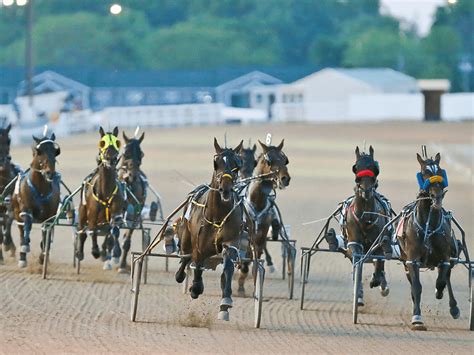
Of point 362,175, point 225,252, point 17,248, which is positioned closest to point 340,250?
point 362,175

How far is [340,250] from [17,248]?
6.57 m

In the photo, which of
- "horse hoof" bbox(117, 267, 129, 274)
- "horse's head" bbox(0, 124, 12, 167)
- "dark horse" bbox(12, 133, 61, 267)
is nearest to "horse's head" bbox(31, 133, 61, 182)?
"dark horse" bbox(12, 133, 61, 267)

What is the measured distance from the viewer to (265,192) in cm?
1567

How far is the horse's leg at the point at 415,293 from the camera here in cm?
1300

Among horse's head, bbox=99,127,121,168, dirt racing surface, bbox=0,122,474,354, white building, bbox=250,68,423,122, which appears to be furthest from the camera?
white building, bbox=250,68,423,122

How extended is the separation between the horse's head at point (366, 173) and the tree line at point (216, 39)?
89167 mm

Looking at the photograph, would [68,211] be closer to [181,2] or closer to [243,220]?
[243,220]

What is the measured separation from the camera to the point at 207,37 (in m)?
116

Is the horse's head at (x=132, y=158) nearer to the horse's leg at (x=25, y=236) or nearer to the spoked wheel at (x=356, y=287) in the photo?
the horse's leg at (x=25, y=236)

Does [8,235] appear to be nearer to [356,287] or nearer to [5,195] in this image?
[5,195]

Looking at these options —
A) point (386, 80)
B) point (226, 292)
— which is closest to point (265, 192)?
point (226, 292)

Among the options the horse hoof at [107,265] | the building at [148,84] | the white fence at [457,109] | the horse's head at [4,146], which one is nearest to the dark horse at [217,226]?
the horse hoof at [107,265]

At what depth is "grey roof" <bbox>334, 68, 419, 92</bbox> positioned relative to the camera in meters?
91.7

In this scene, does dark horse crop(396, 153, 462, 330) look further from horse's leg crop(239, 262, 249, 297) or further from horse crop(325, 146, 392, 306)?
horse's leg crop(239, 262, 249, 297)
